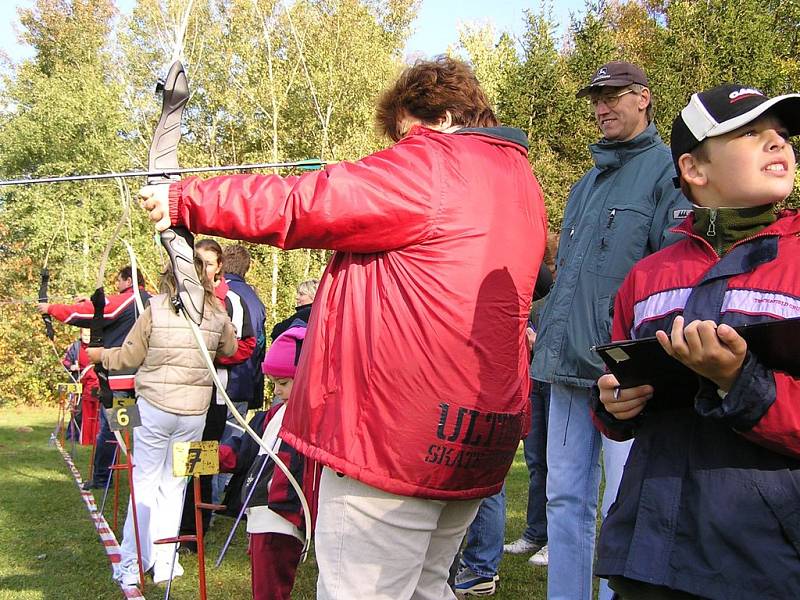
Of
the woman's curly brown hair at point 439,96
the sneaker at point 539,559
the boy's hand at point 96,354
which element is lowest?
the sneaker at point 539,559

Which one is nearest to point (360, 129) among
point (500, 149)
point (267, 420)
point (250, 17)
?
point (250, 17)

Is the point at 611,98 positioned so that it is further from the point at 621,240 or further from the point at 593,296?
the point at 593,296

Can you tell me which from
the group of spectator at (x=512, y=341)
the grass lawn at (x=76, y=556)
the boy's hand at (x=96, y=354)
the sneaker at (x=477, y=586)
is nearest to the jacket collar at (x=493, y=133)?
the group of spectator at (x=512, y=341)

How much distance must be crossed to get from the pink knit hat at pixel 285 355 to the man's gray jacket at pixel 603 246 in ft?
3.82

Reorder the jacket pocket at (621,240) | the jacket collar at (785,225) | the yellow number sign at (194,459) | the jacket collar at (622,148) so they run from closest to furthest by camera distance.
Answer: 1. the jacket collar at (785,225)
2. the jacket pocket at (621,240)
3. the jacket collar at (622,148)
4. the yellow number sign at (194,459)

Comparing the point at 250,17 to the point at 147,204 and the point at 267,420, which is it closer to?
the point at 267,420

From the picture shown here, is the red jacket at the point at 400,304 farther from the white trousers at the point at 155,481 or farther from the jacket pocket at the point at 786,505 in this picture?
the white trousers at the point at 155,481

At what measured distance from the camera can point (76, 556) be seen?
215 inches

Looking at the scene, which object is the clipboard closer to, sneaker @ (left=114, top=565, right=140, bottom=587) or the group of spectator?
the group of spectator

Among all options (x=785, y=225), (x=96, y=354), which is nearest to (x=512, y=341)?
(x=785, y=225)

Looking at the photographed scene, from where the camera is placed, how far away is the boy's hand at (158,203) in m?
2.05

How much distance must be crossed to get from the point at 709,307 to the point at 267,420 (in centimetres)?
263

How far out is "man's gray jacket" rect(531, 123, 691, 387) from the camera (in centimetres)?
300

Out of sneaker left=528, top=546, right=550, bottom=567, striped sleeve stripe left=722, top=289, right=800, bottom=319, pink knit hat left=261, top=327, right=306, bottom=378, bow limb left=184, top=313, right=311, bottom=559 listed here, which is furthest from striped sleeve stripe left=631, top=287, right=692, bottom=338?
sneaker left=528, top=546, right=550, bottom=567
